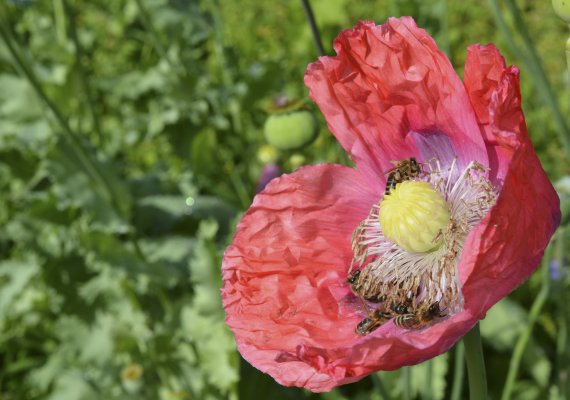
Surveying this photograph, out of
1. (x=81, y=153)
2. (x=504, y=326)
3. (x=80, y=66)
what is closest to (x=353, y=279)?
(x=81, y=153)

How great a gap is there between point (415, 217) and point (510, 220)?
0.19m

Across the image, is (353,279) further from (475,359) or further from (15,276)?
(15,276)

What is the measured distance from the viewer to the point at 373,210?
1106 millimetres

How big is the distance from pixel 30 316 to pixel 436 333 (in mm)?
1937

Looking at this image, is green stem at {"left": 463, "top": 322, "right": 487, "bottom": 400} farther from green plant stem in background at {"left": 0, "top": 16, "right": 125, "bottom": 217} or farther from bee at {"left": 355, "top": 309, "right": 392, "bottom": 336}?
green plant stem in background at {"left": 0, "top": 16, "right": 125, "bottom": 217}

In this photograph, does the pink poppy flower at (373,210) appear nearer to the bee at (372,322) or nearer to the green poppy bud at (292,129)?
the bee at (372,322)

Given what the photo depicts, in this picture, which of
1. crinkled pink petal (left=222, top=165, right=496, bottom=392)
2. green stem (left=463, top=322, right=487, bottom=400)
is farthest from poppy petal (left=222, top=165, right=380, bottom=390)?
green stem (left=463, top=322, right=487, bottom=400)

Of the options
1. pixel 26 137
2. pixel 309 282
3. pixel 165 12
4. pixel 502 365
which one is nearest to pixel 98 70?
pixel 165 12

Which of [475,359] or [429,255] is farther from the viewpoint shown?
[429,255]

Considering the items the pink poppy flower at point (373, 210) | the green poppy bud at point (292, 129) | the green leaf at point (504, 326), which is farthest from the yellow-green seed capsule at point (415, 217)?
the green leaf at point (504, 326)

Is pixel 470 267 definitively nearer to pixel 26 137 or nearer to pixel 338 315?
pixel 338 315

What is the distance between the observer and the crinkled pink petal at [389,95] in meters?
0.96

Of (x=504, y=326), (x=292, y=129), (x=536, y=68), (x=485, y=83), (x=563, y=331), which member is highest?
(x=485, y=83)

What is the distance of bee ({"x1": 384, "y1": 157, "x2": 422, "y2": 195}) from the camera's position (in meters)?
1.07
